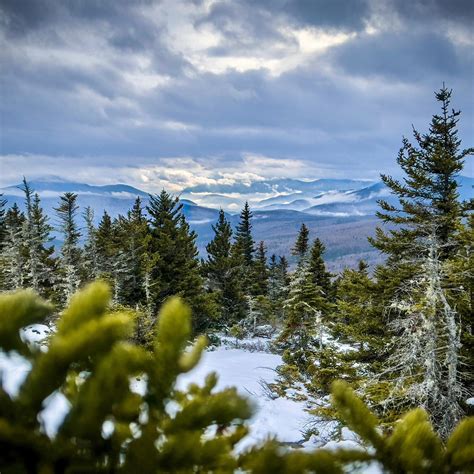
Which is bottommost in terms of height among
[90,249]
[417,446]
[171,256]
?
[171,256]

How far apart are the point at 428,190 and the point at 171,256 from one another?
62.0 feet

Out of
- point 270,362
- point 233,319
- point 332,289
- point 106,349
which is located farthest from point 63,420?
point 332,289

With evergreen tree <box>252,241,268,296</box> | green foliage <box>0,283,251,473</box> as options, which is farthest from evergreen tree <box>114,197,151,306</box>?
green foliage <box>0,283,251,473</box>

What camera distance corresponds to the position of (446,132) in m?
13.3

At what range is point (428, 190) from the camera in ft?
42.3

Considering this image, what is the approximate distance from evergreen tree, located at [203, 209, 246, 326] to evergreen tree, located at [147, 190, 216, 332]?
7642 mm

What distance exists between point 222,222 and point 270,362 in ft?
60.2

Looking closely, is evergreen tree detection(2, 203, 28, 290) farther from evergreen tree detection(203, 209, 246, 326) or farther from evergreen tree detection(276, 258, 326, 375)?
evergreen tree detection(276, 258, 326, 375)

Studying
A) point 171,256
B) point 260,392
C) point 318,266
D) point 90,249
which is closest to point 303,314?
point 260,392

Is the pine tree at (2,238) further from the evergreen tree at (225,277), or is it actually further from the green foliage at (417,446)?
the green foliage at (417,446)

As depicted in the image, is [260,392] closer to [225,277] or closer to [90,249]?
[225,277]

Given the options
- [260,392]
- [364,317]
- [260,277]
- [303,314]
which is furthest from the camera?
[260,277]

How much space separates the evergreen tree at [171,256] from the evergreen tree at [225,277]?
764 cm

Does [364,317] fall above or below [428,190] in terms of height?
below
